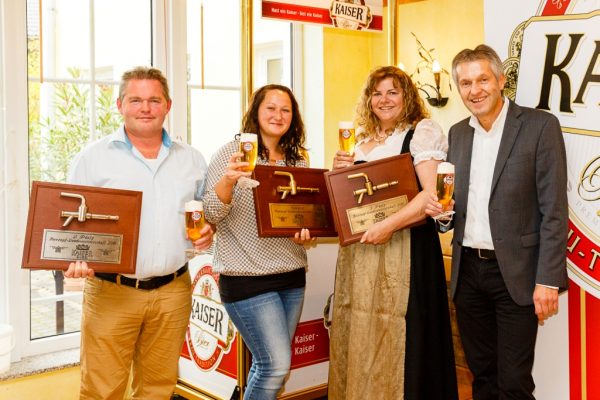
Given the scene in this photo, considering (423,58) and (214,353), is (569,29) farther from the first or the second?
(423,58)

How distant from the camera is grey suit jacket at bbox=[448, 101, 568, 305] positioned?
2094 millimetres

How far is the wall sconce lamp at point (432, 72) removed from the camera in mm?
4891

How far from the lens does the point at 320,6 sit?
3.24 m

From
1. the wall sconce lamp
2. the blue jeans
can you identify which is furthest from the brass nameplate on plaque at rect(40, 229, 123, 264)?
the wall sconce lamp

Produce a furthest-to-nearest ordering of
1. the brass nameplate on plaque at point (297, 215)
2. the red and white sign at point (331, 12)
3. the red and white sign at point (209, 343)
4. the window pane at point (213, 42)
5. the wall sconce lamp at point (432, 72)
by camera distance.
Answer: the wall sconce lamp at point (432, 72) → the window pane at point (213, 42) → the red and white sign at point (209, 343) → the red and white sign at point (331, 12) → the brass nameplate on plaque at point (297, 215)

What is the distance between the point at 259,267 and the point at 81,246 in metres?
0.68

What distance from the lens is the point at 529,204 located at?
2158mm

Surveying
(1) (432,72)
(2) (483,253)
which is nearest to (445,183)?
(2) (483,253)

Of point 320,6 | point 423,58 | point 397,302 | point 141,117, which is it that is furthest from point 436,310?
point 423,58

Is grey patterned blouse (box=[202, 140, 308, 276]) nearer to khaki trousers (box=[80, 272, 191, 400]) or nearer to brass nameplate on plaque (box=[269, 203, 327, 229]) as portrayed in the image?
brass nameplate on plaque (box=[269, 203, 327, 229])

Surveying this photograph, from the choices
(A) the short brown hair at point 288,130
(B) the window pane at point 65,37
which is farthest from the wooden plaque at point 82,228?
(B) the window pane at point 65,37

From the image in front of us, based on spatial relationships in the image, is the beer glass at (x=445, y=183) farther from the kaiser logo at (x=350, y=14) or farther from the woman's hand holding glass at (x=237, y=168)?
the kaiser logo at (x=350, y=14)

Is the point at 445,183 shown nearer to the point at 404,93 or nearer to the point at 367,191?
the point at 367,191

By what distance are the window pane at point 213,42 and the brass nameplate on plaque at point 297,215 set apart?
2.05 m
